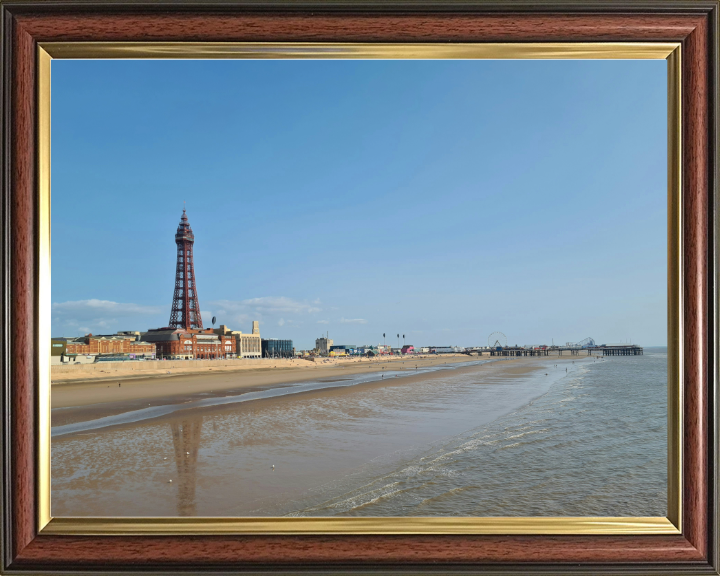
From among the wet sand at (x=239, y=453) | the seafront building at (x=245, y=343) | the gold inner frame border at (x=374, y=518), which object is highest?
the gold inner frame border at (x=374, y=518)

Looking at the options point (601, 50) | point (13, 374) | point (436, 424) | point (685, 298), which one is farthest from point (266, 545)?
point (436, 424)

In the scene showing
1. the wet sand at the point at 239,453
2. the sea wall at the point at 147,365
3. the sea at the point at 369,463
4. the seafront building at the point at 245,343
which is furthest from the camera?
the seafront building at the point at 245,343

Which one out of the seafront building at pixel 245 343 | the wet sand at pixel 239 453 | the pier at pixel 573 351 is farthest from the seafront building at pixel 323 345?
the wet sand at pixel 239 453

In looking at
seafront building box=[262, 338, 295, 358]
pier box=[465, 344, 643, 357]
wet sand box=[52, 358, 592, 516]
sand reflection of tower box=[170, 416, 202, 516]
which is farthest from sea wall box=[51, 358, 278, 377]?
pier box=[465, 344, 643, 357]

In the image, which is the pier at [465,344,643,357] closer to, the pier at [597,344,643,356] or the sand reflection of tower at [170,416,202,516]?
the pier at [597,344,643,356]

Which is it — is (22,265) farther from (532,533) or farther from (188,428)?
(188,428)

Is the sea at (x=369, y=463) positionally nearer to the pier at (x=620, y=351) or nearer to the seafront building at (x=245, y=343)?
the seafront building at (x=245, y=343)

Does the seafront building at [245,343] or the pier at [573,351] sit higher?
the seafront building at [245,343]
